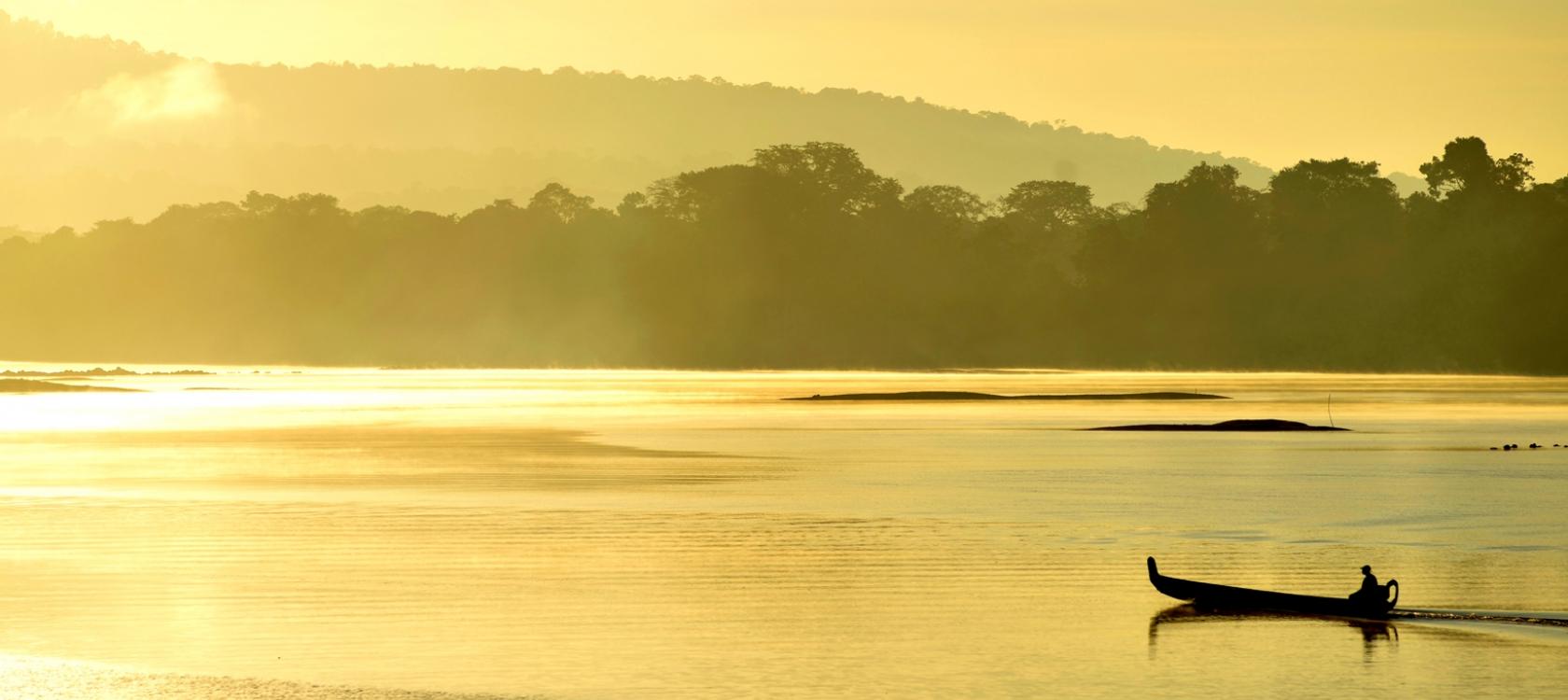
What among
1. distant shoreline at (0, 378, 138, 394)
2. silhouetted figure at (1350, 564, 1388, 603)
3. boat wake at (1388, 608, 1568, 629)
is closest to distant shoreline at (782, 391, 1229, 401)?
distant shoreline at (0, 378, 138, 394)

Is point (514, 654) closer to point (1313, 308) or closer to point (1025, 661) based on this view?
point (1025, 661)

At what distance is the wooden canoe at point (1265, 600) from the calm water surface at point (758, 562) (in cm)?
42

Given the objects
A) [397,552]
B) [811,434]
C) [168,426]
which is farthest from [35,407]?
[397,552]

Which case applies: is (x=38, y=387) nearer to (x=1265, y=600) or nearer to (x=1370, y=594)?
(x=1265, y=600)

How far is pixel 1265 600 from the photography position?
2636cm

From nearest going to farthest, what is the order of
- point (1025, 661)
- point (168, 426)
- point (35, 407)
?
point (1025, 661) < point (168, 426) < point (35, 407)

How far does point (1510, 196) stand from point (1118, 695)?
538 ft

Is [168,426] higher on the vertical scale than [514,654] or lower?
higher

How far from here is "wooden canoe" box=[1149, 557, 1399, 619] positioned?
84.3ft

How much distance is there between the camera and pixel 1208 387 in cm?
13700

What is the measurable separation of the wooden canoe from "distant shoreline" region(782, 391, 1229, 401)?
82240 millimetres

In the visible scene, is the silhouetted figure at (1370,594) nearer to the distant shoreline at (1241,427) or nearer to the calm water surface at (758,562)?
the calm water surface at (758,562)

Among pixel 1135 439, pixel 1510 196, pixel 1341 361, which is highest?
pixel 1510 196

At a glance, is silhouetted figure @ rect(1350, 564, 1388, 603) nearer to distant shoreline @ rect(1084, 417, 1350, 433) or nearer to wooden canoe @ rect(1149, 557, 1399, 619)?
wooden canoe @ rect(1149, 557, 1399, 619)
